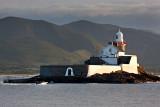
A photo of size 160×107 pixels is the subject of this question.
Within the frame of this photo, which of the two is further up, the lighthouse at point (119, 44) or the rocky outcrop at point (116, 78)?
the lighthouse at point (119, 44)

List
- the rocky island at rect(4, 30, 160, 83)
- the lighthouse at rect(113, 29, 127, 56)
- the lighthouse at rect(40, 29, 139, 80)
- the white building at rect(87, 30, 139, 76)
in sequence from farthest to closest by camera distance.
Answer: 1. the lighthouse at rect(113, 29, 127, 56)
2. the white building at rect(87, 30, 139, 76)
3. the lighthouse at rect(40, 29, 139, 80)
4. the rocky island at rect(4, 30, 160, 83)

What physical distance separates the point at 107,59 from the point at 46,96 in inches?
1244

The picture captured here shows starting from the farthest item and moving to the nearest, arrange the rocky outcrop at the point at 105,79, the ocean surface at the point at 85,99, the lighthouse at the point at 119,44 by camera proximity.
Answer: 1. the lighthouse at the point at 119,44
2. the rocky outcrop at the point at 105,79
3. the ocean surface at the point at 85,99

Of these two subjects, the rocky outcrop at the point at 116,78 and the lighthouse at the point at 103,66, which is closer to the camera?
the rocky outcrop at the point at 116,78

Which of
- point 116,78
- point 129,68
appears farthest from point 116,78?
point 129,68

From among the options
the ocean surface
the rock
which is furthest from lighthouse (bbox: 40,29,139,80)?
the ocean surface

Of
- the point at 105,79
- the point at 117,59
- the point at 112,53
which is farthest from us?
the point at 112,53

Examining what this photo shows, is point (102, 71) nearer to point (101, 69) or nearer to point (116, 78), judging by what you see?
point (101, 69)

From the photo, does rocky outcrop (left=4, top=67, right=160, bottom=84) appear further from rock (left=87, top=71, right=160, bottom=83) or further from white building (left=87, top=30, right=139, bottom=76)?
white building (left=87, top=30, right=139, bottom=76)

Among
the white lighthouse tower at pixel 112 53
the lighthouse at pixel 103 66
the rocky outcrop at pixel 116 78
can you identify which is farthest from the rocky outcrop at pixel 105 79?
the white lighthouse tower at pixel 112 53

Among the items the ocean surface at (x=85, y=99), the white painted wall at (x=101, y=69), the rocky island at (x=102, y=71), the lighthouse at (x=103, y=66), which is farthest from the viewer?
the lighthouse at (x=103, y=66)

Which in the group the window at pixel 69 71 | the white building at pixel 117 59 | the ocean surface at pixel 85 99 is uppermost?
the white building at pixel 117 59

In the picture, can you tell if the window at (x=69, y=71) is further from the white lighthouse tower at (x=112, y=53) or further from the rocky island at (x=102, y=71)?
the white lighthouse tower at (x=112, y=53)

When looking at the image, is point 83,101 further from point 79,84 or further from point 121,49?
point 121,49
